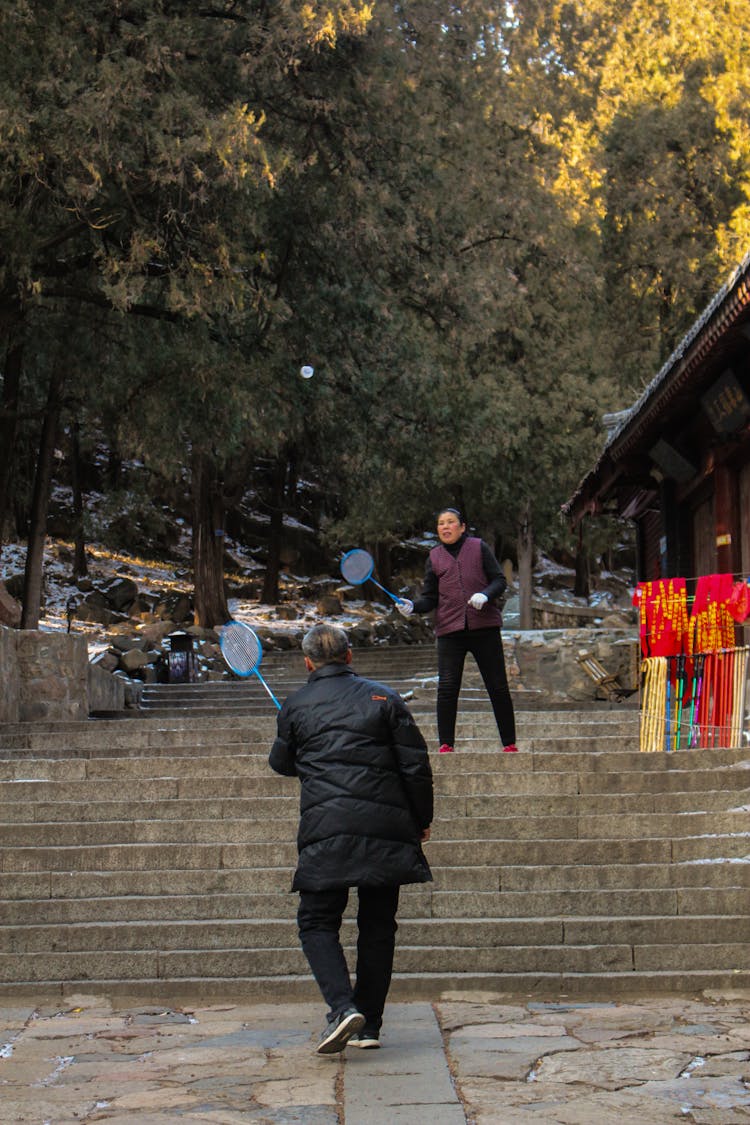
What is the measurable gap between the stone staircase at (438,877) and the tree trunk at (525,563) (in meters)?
21.4

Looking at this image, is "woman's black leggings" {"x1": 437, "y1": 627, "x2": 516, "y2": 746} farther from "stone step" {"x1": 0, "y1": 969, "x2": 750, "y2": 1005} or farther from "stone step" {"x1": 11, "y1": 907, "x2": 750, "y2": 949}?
"stone step" {"x1": 0, "y1": 969, "x2": 750, "y2": 1005}

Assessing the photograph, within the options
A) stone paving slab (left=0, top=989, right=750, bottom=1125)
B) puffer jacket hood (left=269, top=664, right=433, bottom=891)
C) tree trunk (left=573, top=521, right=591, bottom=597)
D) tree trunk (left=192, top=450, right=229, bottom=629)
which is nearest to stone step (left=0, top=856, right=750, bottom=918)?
stone paving slab (left=0, top=989, right=750, bottom=1125)

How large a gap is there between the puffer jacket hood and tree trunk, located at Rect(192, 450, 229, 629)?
2398cm

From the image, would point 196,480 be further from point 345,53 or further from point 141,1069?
point 141,1069

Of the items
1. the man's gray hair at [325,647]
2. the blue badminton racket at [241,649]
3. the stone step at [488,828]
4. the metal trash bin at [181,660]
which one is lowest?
the stone step at [488,828]

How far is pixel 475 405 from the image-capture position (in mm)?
27891

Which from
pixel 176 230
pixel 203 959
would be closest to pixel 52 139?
pixel 176 230

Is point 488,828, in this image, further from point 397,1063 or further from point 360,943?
point 397,1063

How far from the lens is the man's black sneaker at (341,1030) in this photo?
4988mm

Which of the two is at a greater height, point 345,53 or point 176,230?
point 345,53

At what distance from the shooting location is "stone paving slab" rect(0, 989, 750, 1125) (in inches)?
174

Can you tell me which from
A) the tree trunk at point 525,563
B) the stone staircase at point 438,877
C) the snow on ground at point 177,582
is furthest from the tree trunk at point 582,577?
the stone staircase at point 438,877

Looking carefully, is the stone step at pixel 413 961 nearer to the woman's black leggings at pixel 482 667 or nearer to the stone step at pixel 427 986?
the stone step at pixel 427 986

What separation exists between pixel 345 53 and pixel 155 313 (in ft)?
12.3
